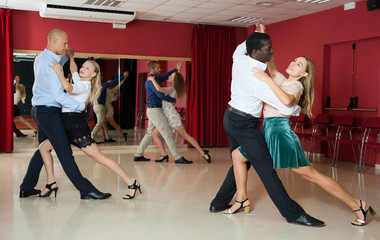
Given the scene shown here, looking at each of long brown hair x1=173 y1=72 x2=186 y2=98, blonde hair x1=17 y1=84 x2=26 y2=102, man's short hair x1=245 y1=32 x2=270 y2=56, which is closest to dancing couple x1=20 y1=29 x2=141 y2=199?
man's short hair x1=245 y1=32 x2=270 y2=56

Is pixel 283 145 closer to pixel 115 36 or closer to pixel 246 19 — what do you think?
pixel 246 19

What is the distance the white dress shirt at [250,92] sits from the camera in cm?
329

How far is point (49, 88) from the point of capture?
4.05m

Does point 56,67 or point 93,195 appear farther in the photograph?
point 93,195

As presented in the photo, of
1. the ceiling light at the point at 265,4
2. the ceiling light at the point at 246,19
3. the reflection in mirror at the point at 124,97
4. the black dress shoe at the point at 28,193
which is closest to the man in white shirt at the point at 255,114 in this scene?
the black dress shoe at the point at 28,193

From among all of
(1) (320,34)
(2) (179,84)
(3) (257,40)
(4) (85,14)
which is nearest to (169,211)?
(3) (257,40)

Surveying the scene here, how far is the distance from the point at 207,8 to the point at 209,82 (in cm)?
196

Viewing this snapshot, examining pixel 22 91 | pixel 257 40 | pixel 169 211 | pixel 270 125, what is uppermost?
pixel 257 40

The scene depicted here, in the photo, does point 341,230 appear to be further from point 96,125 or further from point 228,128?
point 96,125

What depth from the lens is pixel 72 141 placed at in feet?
13.7

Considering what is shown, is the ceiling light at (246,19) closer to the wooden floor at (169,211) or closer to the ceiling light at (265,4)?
the ceiling light at (265,4)

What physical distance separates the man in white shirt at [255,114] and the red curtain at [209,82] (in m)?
5.79

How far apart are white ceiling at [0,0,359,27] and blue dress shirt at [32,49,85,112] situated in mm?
3542

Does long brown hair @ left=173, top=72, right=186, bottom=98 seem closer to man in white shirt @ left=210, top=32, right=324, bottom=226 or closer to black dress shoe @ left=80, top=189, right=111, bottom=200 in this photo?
black dress shoe @ left=80, top=189, right=111, bottom=200
